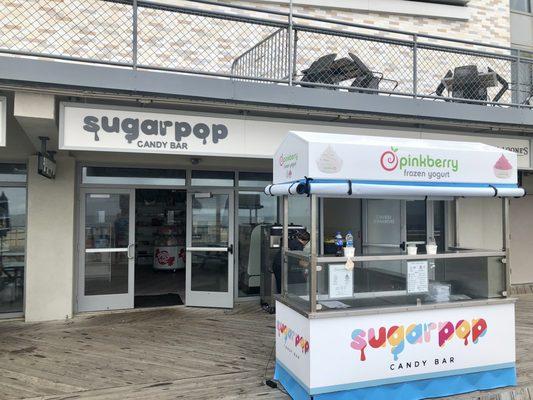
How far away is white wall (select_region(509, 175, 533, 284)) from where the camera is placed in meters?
10.4

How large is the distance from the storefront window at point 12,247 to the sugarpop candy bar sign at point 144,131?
2.86 meters

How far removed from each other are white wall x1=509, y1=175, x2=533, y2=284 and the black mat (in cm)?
771

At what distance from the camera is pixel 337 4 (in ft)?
28.6

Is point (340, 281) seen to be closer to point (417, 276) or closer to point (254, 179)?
point (417, 276)

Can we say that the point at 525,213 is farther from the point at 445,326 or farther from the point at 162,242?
the point at 162,242

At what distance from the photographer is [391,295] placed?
4332 mm

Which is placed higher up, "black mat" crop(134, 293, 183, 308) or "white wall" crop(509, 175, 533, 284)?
"white wall" crop(509, 175, 533, 284)

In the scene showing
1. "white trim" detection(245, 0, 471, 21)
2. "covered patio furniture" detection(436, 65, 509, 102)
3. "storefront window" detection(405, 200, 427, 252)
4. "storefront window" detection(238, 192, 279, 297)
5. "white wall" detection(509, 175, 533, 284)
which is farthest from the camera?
"white wall" detection(509, 175, 533, 284)

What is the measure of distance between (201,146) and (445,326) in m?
3.42

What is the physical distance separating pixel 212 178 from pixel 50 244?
9.64 ft

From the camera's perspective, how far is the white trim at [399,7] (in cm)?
864

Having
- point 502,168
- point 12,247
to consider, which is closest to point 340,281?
point 502,168

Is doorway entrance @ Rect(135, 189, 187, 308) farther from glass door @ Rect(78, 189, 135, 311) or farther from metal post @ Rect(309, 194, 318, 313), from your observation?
metal post @ Rect(309, 194, 318, 313)

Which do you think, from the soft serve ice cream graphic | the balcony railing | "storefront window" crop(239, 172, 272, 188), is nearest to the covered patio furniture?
the balcony railing
